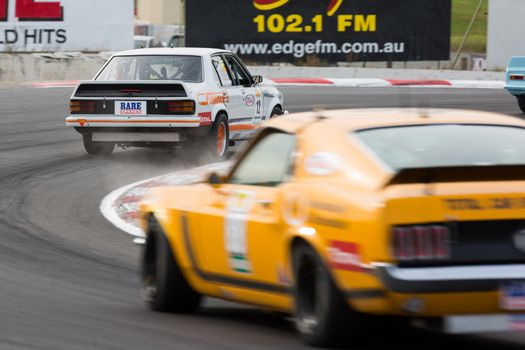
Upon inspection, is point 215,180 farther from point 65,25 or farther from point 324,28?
point 324,28

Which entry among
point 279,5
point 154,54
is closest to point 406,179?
point 154,54

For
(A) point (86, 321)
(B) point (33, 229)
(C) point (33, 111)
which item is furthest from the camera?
(C) point (33, 111)

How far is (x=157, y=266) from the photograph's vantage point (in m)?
8.34

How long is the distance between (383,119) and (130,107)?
421 inches

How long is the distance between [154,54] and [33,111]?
7540 mm

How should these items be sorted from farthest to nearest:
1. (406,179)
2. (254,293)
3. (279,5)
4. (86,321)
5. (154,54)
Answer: (279,5), (154,54), (86,321), (254,293), (406,179)

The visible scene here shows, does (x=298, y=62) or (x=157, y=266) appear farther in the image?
(x=298, y=62)

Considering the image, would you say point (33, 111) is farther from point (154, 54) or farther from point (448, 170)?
point (448, 170)

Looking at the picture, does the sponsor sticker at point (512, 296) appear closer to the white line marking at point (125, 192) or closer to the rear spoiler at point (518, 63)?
the white line marking at point (125, 192)

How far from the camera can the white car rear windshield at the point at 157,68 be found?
59.7 feet

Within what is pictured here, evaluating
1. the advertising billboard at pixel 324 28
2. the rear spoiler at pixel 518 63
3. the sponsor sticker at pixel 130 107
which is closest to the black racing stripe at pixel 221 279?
the sponsor sticker at pixel 130 107

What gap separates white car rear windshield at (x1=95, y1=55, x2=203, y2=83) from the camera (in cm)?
1819

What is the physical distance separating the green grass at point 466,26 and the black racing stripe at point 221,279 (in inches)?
2032

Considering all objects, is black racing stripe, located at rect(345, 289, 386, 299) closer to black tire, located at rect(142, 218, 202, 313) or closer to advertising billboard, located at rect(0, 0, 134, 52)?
black tire, located at rect(142, 218, 202, 313)
